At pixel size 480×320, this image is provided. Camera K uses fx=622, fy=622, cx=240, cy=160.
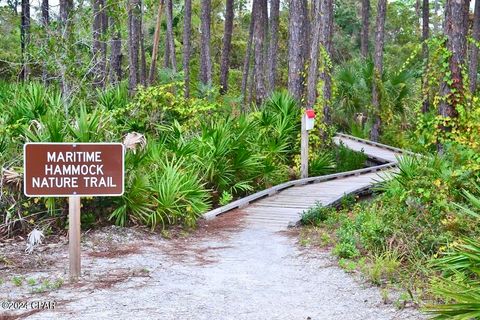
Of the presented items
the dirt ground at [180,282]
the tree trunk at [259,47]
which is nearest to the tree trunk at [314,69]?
the dirt ground at [180,282]

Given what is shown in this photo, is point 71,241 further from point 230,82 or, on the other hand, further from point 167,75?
point 230,82

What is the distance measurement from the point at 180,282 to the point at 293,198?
674 centimetres

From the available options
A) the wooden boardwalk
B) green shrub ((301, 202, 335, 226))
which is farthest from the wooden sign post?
green shrub ((301, 202, 335, 226))

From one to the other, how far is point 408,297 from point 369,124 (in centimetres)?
2255

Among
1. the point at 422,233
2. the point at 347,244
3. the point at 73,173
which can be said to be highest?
the point at 73,173

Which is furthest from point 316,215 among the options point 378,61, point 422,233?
point 378,61

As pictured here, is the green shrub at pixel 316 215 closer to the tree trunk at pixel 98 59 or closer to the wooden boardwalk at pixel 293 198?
the wooden boardwalk at pixel 293 198

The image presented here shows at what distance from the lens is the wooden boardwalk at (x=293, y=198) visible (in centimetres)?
1095

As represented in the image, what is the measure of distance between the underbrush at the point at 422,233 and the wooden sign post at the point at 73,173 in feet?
9.23

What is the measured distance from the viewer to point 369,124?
27.6m

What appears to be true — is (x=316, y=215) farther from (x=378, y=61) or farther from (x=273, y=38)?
(x=273, y=38)

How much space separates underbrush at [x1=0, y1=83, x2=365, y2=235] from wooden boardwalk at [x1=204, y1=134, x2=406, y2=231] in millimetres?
395

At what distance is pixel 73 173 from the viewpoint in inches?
250

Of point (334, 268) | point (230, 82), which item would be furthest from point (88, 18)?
point (230, 82)
